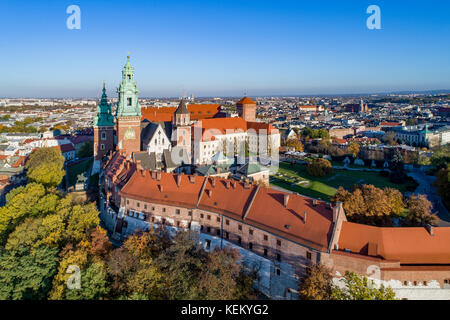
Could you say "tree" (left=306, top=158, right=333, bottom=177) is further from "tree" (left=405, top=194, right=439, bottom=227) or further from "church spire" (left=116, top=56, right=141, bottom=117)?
"church spire" (left=116, top=56, right=141, bottom=117)

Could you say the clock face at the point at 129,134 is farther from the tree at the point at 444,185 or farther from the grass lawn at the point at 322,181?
the tree at the point at 444,185

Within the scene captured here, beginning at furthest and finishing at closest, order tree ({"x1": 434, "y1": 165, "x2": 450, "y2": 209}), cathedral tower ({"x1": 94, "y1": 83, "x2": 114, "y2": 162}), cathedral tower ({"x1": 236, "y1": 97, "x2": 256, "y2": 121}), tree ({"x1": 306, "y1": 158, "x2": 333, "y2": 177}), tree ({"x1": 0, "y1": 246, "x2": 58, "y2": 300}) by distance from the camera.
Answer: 1. cathedral tower ({"x1": 236, "y1": 97, "x2": 256, "y2": 121})
2. tree ({"x1": 306, "y1": 158, "x2": 333, "y2": 177})
3. cathedral tower ({"x1": 94, "y1": 83, "x2": 114, "y2": 162})
4. tree ({"x1": 434, "y1": 165, "x2": 450, "y2": 209})
5. tree ({"x1": 0, "y1": 246, "x2": 58, "y2": 300})

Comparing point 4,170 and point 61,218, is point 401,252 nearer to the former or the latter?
point 61,218

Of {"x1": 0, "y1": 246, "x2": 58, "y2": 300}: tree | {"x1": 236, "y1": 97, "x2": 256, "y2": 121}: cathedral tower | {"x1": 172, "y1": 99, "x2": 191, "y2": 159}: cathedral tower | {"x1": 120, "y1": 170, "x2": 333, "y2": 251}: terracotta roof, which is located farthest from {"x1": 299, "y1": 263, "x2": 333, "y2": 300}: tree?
{"x1": 236, "y1": 97, "x2": 256, "y2": 121}: cathedral tower

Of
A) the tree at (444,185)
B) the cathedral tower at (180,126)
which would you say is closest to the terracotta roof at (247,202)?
the cathedral tower at (180,126)

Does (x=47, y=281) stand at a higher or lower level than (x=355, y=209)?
lower

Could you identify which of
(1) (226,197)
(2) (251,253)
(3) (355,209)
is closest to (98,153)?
(1) (226,197)

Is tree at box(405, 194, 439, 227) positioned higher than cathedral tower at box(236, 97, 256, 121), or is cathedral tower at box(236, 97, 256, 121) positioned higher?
cathedral tower at box(236, 97, 256, 121)
